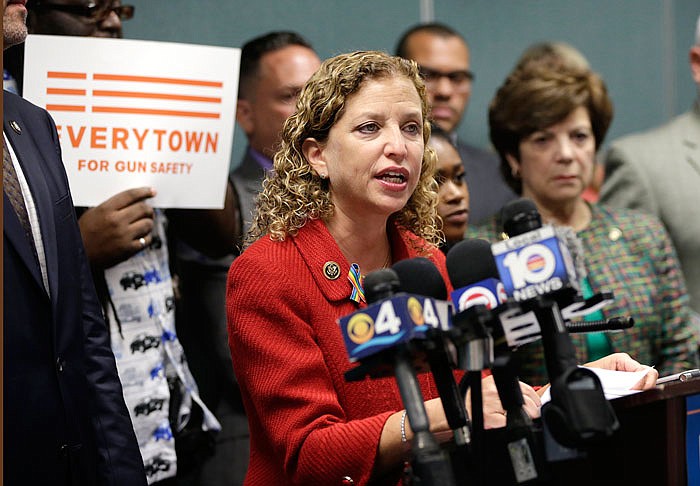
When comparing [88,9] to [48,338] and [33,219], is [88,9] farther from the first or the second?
[48,338]

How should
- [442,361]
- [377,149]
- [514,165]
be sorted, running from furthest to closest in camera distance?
[514,165] < [377,149] < [442,361]

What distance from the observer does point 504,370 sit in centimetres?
170

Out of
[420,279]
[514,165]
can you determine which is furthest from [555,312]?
[514,165]

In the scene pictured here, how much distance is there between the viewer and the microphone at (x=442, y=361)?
1.63m

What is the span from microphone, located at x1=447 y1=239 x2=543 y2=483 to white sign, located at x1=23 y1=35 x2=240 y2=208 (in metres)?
1.60

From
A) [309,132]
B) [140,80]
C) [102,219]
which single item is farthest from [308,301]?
[140,80]

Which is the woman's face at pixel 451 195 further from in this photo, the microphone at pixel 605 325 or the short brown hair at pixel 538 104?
the microphone at pixel 605 325

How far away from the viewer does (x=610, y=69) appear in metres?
5.27

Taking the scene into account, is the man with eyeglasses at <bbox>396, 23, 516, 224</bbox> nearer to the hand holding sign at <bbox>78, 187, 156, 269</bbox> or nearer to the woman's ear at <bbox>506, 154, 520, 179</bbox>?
the woman's ear at <bbox>506, 154, 520, 179</bbox>

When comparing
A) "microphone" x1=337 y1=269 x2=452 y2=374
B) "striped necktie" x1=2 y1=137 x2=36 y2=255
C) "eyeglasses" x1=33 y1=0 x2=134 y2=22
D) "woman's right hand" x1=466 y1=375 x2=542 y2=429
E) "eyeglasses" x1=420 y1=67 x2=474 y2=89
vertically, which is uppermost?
"eyeglasses" x1=33 y1=0 x2=134 y2=22

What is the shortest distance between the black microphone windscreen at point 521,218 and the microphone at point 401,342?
0.58ft

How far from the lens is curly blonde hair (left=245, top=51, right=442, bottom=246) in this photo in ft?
7.91

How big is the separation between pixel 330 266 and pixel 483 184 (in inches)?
83.3

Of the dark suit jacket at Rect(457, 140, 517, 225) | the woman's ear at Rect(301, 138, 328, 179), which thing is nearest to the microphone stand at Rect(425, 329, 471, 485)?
the woman's ear at Rect(301, 138, 328, 179)
